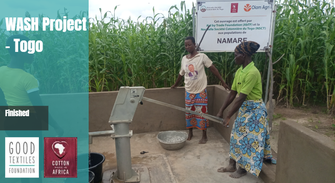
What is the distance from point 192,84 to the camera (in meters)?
3.55

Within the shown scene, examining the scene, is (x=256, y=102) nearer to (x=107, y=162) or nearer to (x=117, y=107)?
(x=117, y=107)

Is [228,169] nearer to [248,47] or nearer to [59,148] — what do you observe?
[248,47]

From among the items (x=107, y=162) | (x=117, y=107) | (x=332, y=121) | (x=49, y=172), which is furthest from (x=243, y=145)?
(x=332, y=121)

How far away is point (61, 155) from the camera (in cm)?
245

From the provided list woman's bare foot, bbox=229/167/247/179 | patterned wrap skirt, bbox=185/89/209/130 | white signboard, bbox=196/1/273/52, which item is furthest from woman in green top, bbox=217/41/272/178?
white signboard, bbox=196/1/273/52

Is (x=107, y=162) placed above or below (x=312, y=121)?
below

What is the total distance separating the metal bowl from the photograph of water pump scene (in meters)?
0.02

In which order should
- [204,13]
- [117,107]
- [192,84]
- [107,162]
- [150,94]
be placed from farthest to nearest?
[150,94] < [204,13] < [192,84] < [107,162] < [117,107]

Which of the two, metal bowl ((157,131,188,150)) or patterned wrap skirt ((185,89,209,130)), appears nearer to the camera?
metal bowl ((157,131,188,150))

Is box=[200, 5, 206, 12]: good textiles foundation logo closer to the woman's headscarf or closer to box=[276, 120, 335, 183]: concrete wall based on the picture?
the woman's headscarf

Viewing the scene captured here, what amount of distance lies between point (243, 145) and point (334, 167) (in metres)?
1.09

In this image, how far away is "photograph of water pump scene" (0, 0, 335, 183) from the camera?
261cm

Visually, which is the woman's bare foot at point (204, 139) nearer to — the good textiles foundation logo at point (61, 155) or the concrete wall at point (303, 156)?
→ the concrete wall at point (303, 156)

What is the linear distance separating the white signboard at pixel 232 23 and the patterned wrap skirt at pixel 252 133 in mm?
1610
